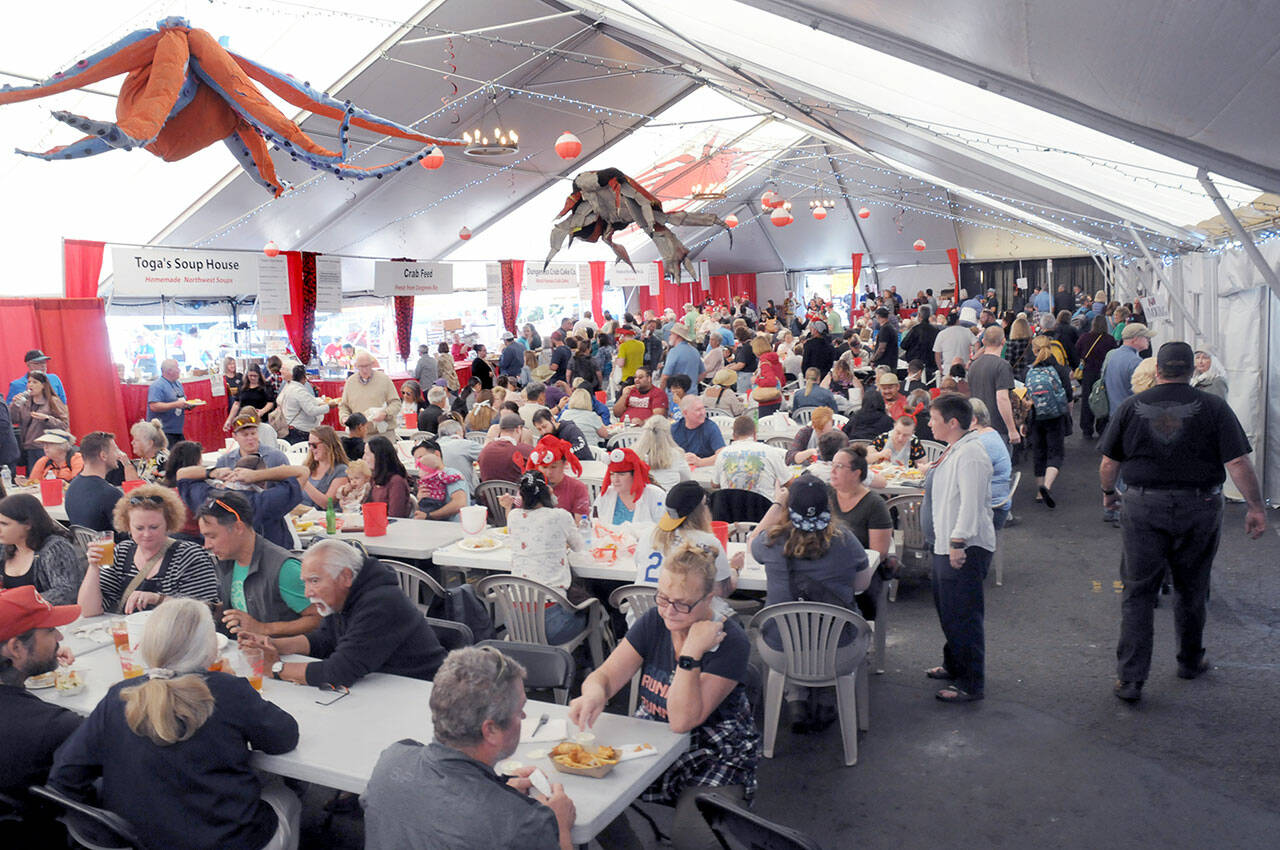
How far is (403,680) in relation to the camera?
314cm

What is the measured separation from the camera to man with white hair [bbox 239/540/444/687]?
10.1 ft

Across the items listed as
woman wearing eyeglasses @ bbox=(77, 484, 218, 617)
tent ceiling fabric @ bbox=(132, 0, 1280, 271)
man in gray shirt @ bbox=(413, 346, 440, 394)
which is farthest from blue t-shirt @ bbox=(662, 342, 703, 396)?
woman wearing eyeglasses @ bbox=(77, 484, 218, 617)

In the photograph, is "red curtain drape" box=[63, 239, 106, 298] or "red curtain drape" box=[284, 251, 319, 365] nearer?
"red curtain drape" box=[63, 239, 106, 298]

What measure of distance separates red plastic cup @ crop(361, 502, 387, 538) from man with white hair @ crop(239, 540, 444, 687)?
6.26 feet

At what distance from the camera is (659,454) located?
5793 mm

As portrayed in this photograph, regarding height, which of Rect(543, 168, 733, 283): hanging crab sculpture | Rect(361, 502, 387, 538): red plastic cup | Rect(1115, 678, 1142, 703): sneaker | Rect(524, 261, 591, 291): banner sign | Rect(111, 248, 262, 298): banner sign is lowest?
Rect(1115, 678, 1142, 703): sneaker

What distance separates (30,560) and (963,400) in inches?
161

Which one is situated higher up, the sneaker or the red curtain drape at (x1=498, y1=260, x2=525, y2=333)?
the red curtain drape at (x1=498, y1=260, x2=525, y2=333)

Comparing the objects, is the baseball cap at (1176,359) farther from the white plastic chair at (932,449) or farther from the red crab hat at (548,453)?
the white plastic chair at (932,449)

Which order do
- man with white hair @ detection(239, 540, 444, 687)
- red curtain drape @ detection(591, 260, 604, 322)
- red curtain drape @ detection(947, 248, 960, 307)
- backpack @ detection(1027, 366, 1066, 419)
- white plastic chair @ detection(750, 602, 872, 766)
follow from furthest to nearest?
1. red curtain drape @ detection(947, 248, 960, 307)
2. red curtain drape @ detection(591, 260, 604, 322)
3. backpack @ detection(1027, 366, 1066, 419)
4. white plastic chair @ detection(750, 602, 872, 766)
5. man with white hair @ detection(239, 540, 444, 687)

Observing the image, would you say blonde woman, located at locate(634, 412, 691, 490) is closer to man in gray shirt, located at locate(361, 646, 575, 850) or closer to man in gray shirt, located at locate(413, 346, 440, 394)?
man in gray shirt, located at locate(361, 646, 575, 850)

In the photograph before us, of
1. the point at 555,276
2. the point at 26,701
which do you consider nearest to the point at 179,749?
the point at 26,701

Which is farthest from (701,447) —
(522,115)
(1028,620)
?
(522,115)

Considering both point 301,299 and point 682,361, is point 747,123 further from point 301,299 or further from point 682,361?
point 682,361
